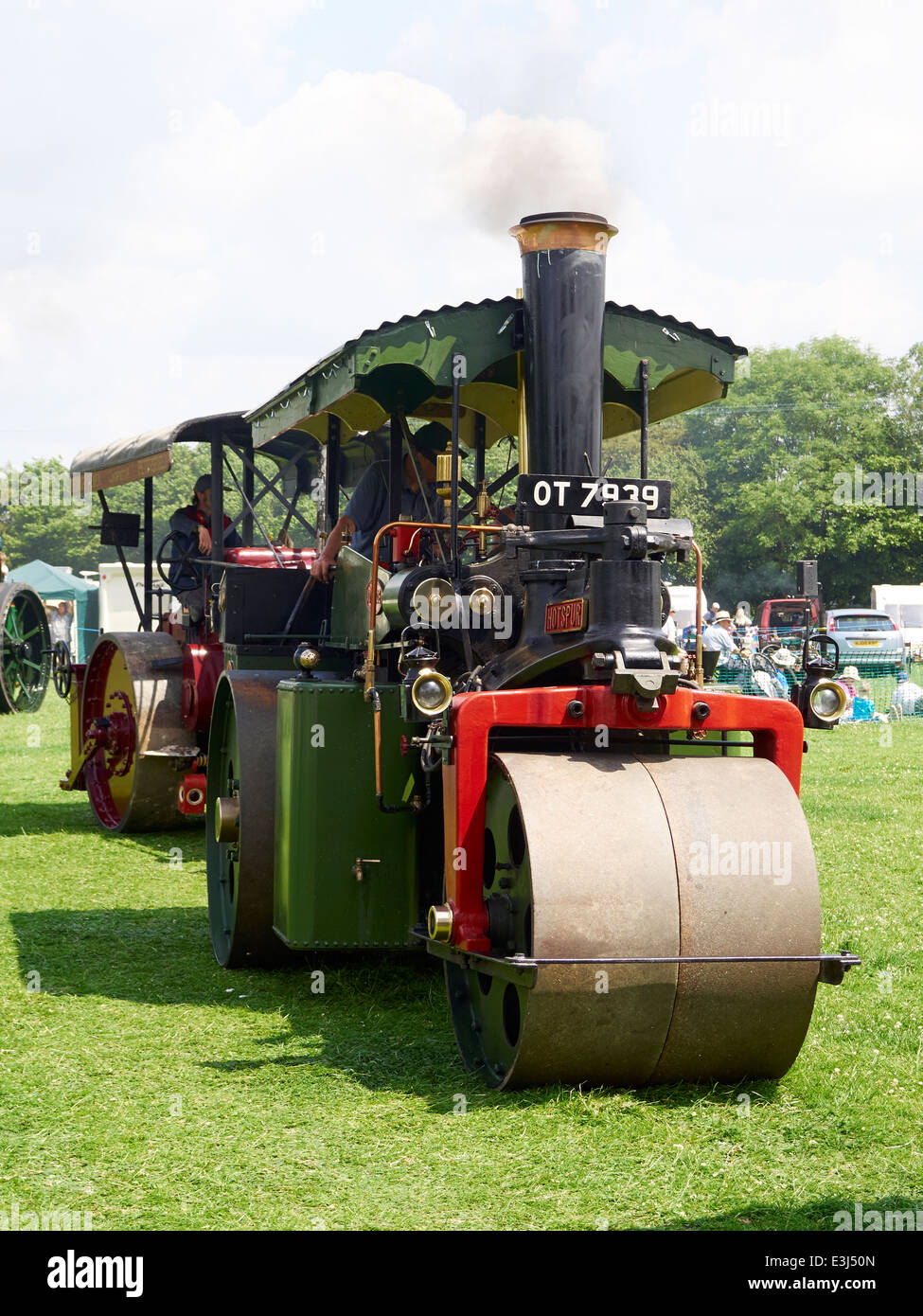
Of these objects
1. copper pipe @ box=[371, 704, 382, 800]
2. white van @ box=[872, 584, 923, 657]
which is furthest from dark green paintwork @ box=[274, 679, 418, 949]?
white van @ box=[872, 584, 923, 657]

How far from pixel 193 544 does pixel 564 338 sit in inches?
211

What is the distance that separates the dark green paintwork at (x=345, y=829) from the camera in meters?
5.26

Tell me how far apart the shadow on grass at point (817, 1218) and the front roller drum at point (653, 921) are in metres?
0.67

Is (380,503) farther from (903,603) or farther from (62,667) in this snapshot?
(903,603)

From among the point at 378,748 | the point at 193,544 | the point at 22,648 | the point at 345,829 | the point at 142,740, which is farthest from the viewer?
the point at 22,648

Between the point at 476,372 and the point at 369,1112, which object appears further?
the point at 476,372

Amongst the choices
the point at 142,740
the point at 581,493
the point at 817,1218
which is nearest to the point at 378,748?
the point at 581,493

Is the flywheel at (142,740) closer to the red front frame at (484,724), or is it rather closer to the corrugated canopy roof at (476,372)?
the corrugated canopy roof at (476,372)

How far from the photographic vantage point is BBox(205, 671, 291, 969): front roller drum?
5805 millimetres

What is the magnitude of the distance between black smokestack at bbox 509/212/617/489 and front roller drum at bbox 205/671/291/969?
1.79 meters

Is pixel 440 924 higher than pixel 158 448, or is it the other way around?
pixel 158 448

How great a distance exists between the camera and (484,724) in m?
4.26

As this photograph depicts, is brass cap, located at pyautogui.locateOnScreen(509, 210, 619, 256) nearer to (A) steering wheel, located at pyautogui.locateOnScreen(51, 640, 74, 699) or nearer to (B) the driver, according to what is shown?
(B) the driver
